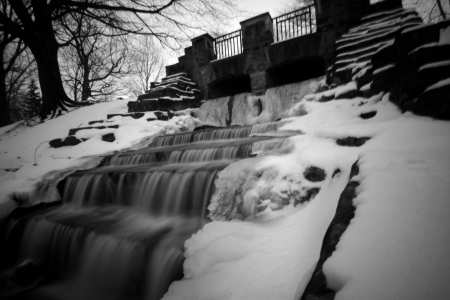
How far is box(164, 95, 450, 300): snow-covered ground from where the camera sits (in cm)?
78

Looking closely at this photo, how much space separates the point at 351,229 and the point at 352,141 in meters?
1.76

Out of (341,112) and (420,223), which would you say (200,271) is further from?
(341,112)

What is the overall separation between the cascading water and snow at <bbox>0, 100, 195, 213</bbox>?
0.63 metres

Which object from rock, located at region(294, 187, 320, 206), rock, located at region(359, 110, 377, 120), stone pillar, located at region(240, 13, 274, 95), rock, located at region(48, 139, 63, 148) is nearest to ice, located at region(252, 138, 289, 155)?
rock, located at region(294, 187, 320, 206)

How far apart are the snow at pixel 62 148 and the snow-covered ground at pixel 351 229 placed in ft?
13.4

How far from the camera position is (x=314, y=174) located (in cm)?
217

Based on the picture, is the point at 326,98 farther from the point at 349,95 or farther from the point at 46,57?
the point at 46,57

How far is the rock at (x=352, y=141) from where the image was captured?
2322mm

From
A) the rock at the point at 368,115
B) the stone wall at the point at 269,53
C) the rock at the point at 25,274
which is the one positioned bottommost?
the rock at the point at 25,274

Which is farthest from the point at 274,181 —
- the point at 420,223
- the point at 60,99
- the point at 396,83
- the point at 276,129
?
the point at 60,99

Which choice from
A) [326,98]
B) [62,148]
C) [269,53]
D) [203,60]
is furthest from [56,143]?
[269,53]

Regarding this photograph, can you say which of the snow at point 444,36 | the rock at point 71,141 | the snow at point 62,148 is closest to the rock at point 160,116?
the snow at point 62,148

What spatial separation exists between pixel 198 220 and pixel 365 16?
7869mm

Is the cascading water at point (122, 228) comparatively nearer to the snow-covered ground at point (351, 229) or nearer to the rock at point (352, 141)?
the snow-covered ground at point (351, 229)
